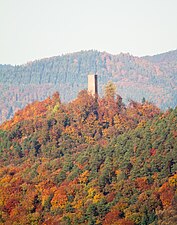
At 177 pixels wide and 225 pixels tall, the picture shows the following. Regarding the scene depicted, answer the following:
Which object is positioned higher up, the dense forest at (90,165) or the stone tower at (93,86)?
the stone tower at (93,86)

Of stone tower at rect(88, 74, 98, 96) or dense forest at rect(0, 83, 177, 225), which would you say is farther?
stone tower at rect(88, 74, 98, 96)

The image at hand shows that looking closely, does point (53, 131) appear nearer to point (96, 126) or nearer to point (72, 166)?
point (96, 126)

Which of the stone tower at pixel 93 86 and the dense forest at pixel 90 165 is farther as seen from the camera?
the stone tower at pixel 93 86

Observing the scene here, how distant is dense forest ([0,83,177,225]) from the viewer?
57.2 meters

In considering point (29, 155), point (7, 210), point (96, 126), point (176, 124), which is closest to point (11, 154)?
point (29, 155)

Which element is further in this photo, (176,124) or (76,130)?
(76,130)

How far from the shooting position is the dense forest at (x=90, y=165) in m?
57.2

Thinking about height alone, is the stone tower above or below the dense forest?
above

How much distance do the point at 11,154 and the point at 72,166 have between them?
11.5m

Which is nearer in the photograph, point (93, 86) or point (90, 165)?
point (90, 165)

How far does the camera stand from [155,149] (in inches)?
2517

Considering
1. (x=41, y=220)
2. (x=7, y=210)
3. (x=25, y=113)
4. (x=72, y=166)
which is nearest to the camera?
(x=41, y=220)

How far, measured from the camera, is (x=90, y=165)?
2653 inches

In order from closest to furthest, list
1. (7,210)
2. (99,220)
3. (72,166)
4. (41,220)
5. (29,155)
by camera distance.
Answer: (99,220) < (41,220) < (7,210) < (72,166) < (29,155)
